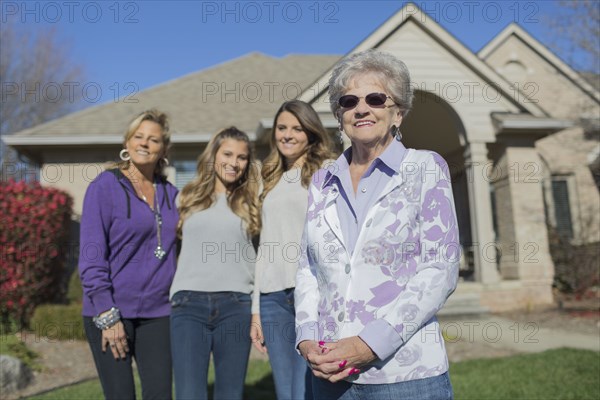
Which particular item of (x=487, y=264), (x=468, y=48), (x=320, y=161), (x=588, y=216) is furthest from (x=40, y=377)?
(x=588, y=216)

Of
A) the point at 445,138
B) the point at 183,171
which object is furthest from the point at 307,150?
the point at 445,138

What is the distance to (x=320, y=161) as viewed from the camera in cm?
329

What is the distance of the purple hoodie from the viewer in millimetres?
2912

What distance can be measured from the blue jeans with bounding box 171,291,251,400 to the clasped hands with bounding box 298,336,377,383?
1296mm

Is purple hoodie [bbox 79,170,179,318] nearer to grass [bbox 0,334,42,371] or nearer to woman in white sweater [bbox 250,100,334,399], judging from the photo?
woman in white sweater [bbox 250,100,334,399]

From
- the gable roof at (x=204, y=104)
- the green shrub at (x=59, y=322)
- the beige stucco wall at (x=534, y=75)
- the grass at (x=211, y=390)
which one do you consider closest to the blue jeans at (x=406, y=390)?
the grass at (x=211, y=390)

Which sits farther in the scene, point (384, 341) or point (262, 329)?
point (262, 329)

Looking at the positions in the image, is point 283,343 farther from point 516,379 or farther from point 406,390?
point 516,379

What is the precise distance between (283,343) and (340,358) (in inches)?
47.4

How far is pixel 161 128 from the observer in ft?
11.0

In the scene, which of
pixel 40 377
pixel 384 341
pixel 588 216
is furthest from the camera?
pixel 588 216

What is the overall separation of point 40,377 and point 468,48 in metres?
9.93

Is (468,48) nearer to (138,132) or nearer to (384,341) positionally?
(138,132)

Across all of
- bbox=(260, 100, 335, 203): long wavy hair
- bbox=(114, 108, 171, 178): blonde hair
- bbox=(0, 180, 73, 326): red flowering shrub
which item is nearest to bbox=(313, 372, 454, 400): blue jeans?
bbox=(260, 100, 335, 203): long wavy hair
